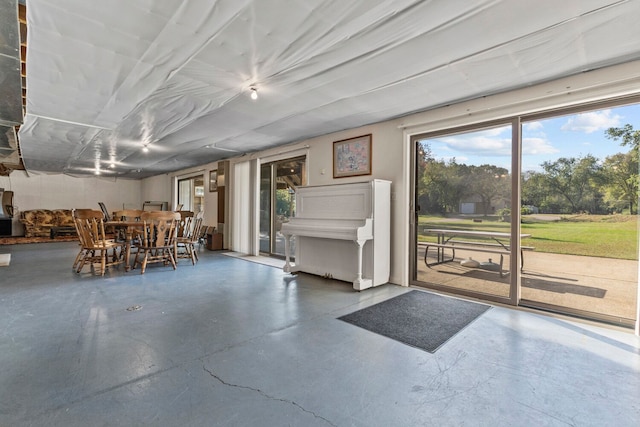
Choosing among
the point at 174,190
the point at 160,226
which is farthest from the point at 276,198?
the point at 174,190

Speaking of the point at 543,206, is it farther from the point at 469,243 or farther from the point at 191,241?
the point at 191,241

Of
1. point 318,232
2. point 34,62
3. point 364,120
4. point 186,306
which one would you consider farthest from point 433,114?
point 34,62

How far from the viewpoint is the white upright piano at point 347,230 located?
377 cm

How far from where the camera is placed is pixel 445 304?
3211mm

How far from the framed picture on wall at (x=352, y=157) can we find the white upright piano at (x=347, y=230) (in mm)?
493

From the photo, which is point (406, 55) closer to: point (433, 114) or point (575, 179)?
point (433, 114)

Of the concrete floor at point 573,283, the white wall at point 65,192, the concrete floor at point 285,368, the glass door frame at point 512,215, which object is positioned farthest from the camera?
the white wall at point 65,192

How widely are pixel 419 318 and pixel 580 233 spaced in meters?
1.97

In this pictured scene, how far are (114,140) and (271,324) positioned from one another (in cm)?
489

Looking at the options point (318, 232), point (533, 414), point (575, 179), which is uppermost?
point (575, 179)

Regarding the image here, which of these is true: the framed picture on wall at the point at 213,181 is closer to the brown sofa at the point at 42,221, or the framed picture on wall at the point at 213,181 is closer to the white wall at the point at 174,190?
the white wall at the point at 174,190

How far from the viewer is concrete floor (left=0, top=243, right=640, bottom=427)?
147cm

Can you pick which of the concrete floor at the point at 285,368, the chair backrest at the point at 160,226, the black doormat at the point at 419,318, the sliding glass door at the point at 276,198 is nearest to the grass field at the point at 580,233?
the concrete floor at the point at 285,368

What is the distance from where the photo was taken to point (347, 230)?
372 centimetres
